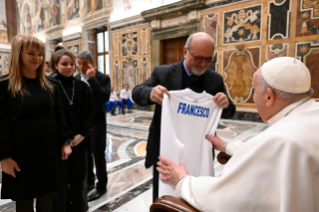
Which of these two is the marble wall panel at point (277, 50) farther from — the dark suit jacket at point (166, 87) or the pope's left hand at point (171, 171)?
the pope's left hand at point (171, 171)

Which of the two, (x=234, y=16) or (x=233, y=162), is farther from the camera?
(x=234, y=16)

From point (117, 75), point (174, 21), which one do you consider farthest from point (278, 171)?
point (117, 75)

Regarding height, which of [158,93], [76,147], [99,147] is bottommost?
[99,147]

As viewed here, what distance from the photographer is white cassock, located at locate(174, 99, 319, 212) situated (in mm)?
873

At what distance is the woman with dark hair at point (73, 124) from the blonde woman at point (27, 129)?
0.30m

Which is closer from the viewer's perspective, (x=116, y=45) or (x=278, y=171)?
(x=278, y=171)

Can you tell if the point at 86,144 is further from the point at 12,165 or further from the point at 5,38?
the point at 5,38

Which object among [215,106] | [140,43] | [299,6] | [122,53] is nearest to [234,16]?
[299,6]

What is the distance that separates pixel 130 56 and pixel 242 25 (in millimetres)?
5663

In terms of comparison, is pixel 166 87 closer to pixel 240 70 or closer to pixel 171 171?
pixel 171 171

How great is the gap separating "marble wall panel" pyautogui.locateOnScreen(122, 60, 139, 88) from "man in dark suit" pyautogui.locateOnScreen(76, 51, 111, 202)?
8266 millimetres

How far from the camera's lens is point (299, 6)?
6488mm

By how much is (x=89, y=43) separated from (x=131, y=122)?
766 cm

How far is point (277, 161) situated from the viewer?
913mm
